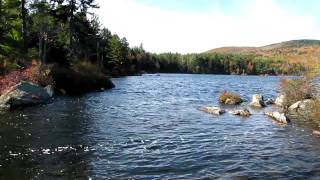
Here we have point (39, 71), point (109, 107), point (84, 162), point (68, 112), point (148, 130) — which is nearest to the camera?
point (84, 162)

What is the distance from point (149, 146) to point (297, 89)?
16321 mm

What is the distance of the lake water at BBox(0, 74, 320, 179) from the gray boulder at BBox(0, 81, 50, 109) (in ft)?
6.64

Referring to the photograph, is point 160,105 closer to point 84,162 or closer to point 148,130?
point 148,130

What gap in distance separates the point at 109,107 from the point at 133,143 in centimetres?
1388

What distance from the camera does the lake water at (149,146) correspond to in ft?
46.6

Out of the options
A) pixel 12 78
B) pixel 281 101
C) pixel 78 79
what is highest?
pixel 12 78

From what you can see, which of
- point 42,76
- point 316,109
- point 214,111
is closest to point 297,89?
point 214,111

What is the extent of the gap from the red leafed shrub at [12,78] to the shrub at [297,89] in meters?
21.3

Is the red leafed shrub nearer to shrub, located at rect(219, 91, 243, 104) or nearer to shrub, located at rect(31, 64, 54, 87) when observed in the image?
shrub, located at rect(31, 64, 54, 87)

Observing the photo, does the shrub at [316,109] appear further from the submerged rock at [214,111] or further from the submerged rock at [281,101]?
the submerged rock at [281,101]

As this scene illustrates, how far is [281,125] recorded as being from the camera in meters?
25.1

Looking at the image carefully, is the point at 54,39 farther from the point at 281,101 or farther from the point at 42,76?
the point at 281,101

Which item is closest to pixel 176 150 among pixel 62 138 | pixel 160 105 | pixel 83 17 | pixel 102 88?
pixel 62 138

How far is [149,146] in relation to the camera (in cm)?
1820
